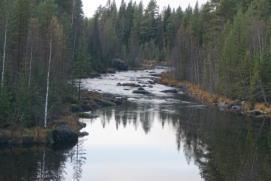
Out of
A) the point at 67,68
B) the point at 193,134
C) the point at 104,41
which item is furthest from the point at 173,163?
the point at 104,41

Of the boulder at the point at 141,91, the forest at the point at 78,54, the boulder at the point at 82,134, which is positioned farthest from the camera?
the boulder at the point at 141,91

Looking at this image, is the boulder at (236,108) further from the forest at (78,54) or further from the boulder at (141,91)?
the boulder at (141,91)

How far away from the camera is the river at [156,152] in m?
38.6

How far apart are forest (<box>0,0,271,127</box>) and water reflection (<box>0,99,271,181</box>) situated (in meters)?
6.32

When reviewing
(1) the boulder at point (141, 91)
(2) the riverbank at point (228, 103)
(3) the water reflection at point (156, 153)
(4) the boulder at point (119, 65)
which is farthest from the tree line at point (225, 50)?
(3) the water reflection at point (156, 153)

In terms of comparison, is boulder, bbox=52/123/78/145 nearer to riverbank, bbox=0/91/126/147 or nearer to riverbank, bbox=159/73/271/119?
riverbank, bbox=0/91/126/147

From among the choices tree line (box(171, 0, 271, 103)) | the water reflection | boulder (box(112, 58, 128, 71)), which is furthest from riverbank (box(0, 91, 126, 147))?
boulder (box(112, 58, 128, 71))

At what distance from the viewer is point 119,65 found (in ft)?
517

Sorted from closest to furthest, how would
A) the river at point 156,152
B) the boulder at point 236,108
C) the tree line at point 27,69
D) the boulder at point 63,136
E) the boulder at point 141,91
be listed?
the river at point 156,152 < the tree line at point 27,69 < the boulder at point 63,136 < the boulder at point 236,108 < the boulder at point 141,91

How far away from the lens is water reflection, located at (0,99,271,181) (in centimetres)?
3869

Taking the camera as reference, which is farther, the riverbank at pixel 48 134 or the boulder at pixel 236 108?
the boulder at pixel 236 108

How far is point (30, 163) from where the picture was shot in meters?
40.1

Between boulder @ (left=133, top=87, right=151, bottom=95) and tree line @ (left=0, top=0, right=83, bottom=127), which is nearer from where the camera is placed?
tree line @ (left=0, top=0, right=83, bottom=127)

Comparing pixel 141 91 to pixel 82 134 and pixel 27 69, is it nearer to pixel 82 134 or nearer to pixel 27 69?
pixel 82 134
